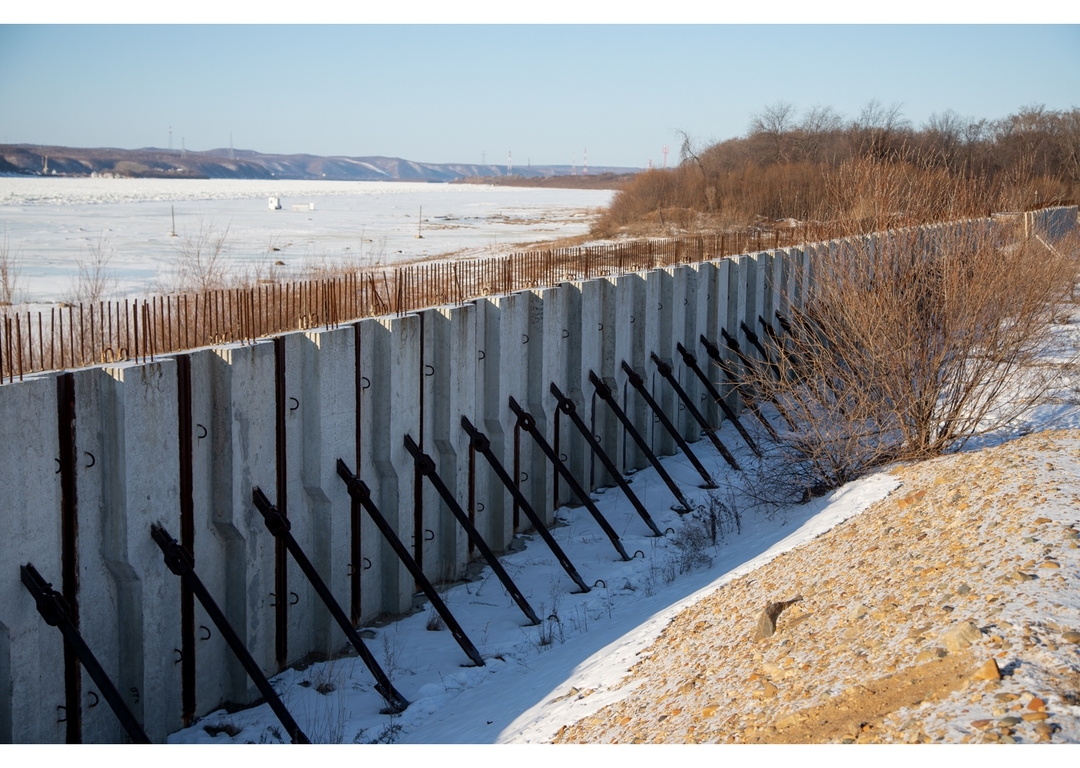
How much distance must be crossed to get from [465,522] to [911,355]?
5.27 m

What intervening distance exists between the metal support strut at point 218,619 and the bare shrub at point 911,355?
6.42 m

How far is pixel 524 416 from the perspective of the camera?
34.8 ft

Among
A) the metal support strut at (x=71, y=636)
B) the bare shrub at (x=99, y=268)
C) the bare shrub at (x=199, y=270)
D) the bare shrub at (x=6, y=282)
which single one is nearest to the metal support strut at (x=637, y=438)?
the bare shrub at (x=199, y=270)

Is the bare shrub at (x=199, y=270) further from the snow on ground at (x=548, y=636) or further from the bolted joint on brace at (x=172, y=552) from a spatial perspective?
the snow on ground at (x=548, y=636)

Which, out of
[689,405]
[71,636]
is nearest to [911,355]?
[689,405]

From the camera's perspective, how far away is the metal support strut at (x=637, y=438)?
38.1 feet

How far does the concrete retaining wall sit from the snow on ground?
47cm

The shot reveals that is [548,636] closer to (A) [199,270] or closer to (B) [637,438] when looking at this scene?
(B) [637,438]

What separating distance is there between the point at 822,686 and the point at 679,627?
6.75 feet

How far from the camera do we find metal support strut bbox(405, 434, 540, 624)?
8.36 metres

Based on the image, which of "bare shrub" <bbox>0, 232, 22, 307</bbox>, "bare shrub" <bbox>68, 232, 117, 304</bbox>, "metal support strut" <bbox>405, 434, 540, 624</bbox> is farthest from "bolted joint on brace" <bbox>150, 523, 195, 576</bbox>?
"bare shrub" <bbox>68, 232, 117, 304</bbox>

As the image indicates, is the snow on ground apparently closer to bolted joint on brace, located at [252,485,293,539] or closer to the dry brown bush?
bolted joint on brace, located at [252,485,293,539]
